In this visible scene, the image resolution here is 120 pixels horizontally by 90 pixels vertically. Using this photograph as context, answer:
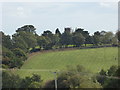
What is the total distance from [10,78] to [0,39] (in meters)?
16.4

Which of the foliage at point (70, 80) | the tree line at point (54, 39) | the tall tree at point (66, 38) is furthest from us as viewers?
the tall tree at point (66, 38)

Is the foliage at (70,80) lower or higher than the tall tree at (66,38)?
lower

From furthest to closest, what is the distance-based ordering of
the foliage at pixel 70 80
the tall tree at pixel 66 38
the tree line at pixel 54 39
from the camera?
the tall tree at pixel 66 38, the tree line at pixel 54 39, the foliage at pixel 70 80

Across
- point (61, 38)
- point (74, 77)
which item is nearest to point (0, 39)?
point (61, 38)

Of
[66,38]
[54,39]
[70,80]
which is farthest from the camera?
[66,38]

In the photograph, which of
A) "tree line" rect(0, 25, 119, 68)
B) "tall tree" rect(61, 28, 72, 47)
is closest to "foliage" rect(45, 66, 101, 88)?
"tree line" rect(0, 25, 119, 68)

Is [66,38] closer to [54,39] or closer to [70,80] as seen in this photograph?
[54,39]

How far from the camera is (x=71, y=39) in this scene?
40.4 metres

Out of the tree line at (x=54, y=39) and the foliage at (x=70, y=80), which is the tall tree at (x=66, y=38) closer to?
the tree line at (x=54, y=39)

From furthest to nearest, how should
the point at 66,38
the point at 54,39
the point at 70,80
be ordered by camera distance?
1. the point at 66,38
2. the point at 54,39
3. the point at 70,80

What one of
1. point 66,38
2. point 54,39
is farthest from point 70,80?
point 66,38

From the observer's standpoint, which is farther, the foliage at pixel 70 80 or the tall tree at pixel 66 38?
the tall tree at pixel 66 38

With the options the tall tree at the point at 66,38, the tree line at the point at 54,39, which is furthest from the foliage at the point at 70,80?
the tall tree at the point at 66,38

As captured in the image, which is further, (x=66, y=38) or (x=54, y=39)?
(x=66, y=38)
